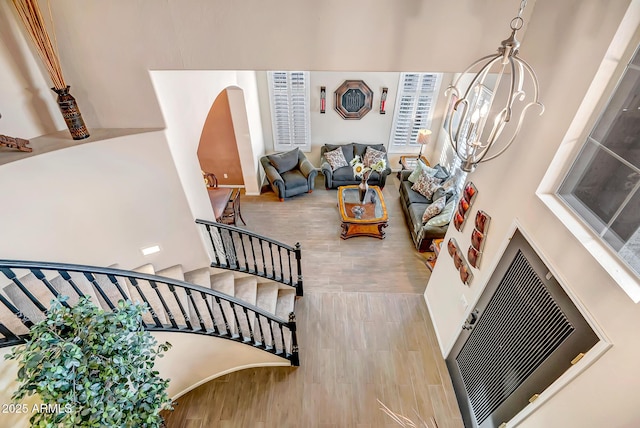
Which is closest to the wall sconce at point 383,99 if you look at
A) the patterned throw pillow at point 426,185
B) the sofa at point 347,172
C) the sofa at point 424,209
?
the sofa at point 347,172

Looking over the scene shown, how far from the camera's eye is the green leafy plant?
158cm

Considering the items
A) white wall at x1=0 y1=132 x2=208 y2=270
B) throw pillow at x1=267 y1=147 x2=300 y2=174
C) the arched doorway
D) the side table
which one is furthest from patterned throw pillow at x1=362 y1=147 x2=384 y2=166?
white wall at x1=0 y1=132 x2=208 y2=270

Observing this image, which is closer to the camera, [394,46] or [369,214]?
[394,46]

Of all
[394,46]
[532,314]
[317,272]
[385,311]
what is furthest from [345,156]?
[532,314]

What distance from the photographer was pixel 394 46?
2.52m

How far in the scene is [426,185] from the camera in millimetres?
6016

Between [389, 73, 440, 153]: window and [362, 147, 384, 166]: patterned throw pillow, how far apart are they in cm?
66

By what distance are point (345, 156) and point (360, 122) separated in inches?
34.1

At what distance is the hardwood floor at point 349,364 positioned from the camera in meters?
3.32

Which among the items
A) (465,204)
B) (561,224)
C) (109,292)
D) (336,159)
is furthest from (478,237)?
(336,159)

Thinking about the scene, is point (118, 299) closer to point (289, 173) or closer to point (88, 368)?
point (88, 368)

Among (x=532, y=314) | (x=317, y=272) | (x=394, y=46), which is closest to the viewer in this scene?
(x=532, y=314)

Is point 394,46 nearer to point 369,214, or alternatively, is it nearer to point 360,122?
point 369,214

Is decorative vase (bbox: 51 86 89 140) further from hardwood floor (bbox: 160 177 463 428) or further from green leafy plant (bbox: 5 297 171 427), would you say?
hardwood floor (bbox: 160 177 463 428)
